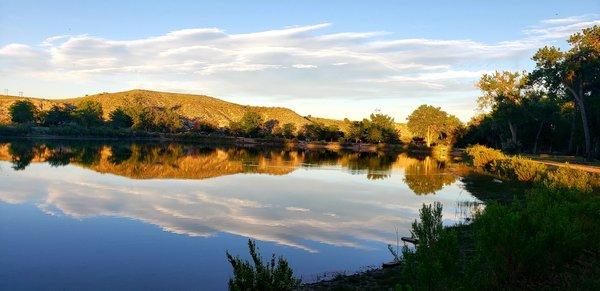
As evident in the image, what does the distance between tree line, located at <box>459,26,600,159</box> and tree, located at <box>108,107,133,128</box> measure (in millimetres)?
94200

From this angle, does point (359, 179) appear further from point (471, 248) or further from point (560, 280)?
point (560, 280)

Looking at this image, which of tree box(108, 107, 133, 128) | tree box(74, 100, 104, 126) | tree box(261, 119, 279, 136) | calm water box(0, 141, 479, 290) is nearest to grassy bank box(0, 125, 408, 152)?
tree box(74, 100, 104, 126)

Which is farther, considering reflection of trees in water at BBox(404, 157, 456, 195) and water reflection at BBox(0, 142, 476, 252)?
reflection of trees in water at BBox(404, 157, 456, 195)

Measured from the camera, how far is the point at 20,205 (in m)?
26.4

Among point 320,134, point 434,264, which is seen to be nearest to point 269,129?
point 320,134

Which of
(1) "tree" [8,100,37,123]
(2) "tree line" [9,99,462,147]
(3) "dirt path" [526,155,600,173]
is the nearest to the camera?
(3) "dirt path" [526,155,600,173]

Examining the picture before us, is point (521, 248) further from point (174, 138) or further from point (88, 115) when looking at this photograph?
point (88, 115)

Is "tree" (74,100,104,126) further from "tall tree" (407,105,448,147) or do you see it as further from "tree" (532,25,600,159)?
"tree" (532,25,600,159)

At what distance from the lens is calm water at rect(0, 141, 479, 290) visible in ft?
50.8

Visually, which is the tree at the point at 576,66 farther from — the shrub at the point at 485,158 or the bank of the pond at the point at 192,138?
the bank of the pond at the point at 192,138

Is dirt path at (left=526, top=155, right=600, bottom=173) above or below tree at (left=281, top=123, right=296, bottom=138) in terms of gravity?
below

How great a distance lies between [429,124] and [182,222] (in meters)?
125

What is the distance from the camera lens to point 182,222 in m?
23.5

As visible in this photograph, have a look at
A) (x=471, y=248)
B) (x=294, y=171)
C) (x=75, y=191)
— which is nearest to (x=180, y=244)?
(x=471, y=248)
